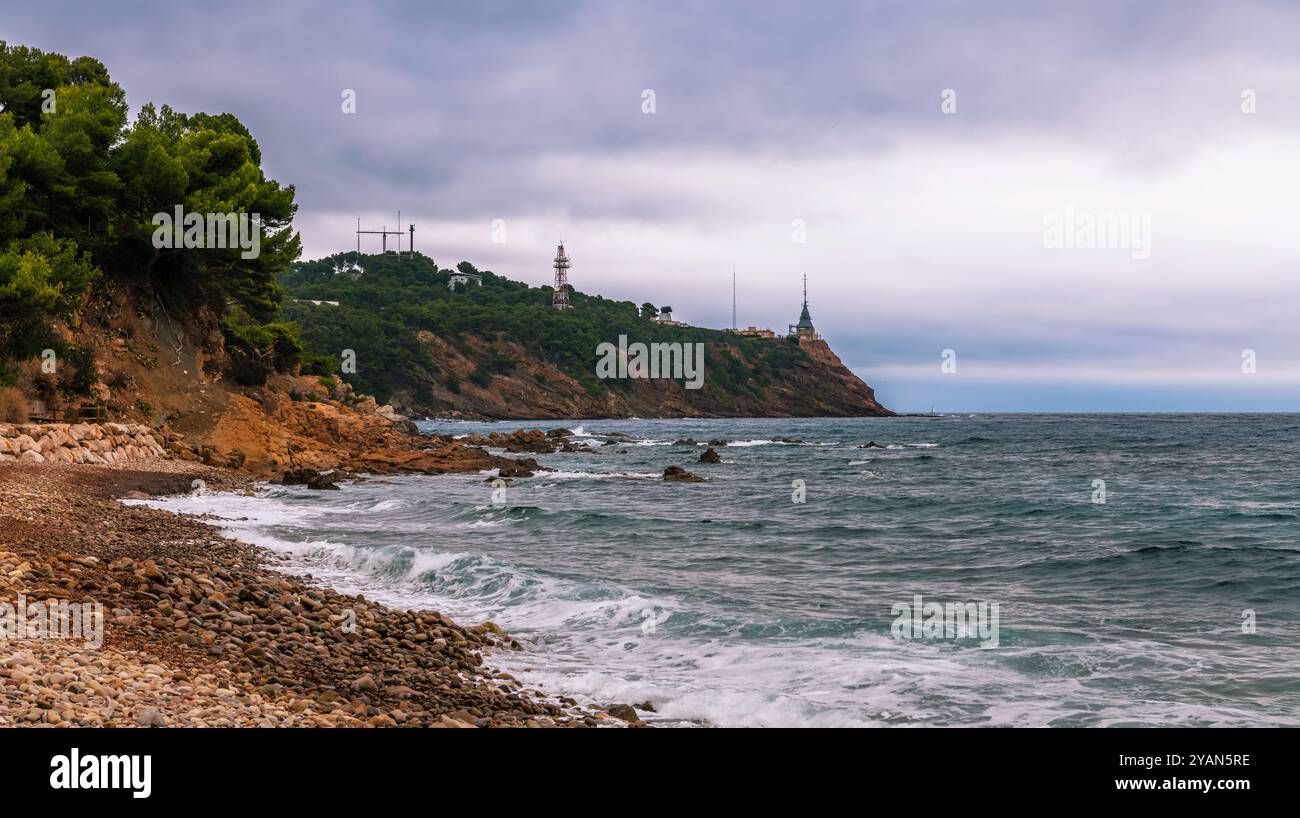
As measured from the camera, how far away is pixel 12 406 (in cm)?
2839

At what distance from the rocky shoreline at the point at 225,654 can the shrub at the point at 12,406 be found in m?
15.0

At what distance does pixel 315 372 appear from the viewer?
5550 cm

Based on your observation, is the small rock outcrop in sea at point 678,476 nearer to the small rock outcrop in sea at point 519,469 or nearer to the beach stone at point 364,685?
the small rock outcrop in sea at point 519,469

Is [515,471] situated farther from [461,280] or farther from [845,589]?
[461,280]

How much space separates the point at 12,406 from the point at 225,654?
24541mm

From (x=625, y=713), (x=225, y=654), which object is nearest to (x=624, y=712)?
(x=625, y=713)

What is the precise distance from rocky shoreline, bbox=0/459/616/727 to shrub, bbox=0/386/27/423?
1498 cm

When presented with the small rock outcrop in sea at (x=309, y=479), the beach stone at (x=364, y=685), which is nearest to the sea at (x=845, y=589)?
the small rock outcrop in sea at (x=309, y=479)

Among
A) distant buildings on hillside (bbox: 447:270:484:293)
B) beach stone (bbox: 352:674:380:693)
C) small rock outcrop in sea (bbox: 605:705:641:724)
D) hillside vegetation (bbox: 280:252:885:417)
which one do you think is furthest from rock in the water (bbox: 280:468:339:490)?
distant buildings on hillside (bbox: 447:270:484:293)

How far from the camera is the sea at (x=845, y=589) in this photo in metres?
9.70

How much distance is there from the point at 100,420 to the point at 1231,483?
143ft

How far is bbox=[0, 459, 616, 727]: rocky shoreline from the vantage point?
7066 mm
